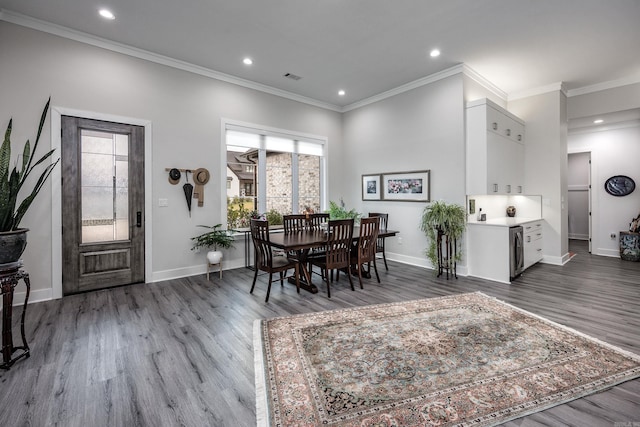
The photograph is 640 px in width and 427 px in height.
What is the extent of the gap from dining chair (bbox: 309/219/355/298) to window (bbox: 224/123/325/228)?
210 cm

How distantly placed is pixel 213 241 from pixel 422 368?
3596mm

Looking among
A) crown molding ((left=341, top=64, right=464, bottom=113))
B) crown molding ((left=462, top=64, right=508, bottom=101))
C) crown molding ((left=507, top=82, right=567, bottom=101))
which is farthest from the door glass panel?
crown molding ((left=507, top=82, right=567, bottom=101))

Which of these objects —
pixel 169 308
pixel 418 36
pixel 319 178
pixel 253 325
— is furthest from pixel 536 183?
pixel 169 308

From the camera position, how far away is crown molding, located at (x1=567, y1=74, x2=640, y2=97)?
16.4 feet

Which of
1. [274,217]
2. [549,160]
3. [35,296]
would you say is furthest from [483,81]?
[35,296]

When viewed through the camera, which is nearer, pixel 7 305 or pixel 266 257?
pixel 7 305

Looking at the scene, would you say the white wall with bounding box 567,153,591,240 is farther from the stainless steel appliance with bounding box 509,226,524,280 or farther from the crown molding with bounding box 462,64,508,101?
the stainless steel appliance with bounding box 509,226,524,280

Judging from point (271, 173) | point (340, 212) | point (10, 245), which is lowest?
point (10, 245)

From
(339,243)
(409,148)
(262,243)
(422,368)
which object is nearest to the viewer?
(422,368)

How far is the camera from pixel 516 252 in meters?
4.42

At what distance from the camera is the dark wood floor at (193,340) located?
171cm

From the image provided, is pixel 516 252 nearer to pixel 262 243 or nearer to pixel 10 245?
pixel 262 243

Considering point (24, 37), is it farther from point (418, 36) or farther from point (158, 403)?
point (418, 36)

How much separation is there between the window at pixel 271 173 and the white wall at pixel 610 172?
604 centimetres
